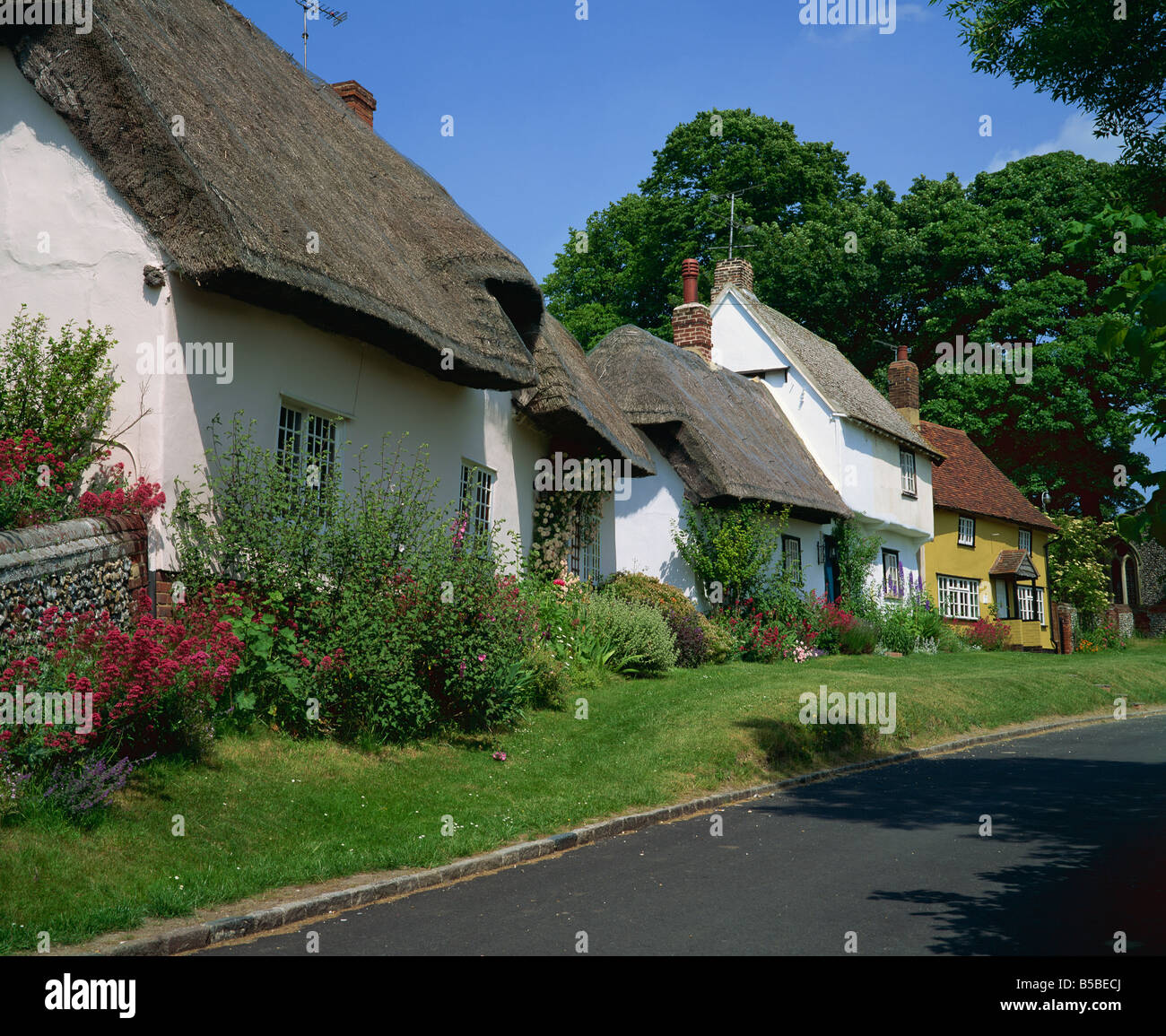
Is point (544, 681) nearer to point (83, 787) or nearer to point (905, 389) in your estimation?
point (83, 787)

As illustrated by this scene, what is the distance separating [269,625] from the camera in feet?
32.9

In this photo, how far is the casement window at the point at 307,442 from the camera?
11.0 meters

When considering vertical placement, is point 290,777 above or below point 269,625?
below

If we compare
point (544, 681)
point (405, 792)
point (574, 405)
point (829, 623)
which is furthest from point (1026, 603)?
point (405, 792)

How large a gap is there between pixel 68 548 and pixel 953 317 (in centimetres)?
3755

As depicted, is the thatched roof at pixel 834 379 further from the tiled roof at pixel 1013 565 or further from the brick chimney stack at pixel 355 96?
the brick chimney stack at pixel 355 96

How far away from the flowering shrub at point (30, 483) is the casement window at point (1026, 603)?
3363cm

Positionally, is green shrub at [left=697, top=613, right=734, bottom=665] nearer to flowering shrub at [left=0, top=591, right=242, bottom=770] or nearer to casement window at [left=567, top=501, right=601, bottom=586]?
casement window at [left=567, top=501, right=601, bottom=586]

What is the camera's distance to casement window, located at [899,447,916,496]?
99.8 ft

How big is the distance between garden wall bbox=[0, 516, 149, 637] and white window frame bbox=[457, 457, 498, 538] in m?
5.78

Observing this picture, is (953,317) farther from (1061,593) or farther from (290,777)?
(290,777)

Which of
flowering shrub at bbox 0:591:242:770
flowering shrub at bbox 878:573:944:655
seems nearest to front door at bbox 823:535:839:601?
flowering shrub at bbox 878:573:944:655

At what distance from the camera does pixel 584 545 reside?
19.0 meters
